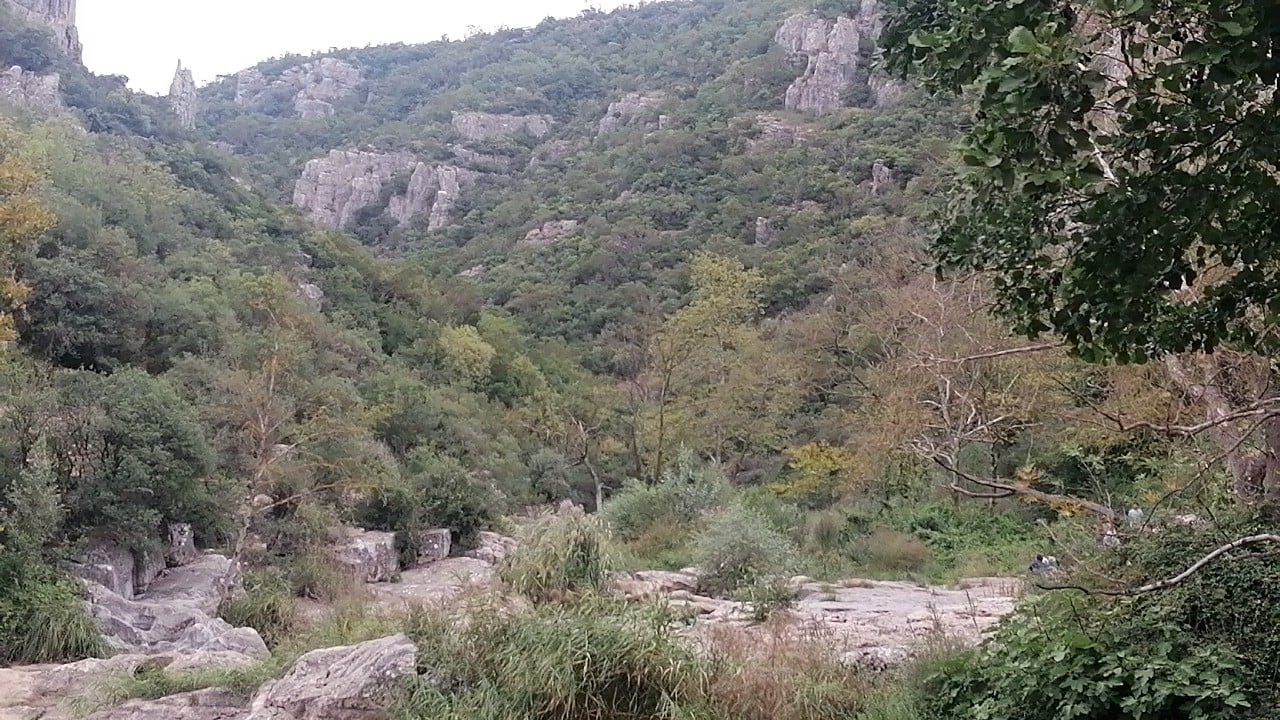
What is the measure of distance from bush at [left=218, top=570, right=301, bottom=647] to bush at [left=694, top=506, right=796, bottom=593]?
544 centimetres

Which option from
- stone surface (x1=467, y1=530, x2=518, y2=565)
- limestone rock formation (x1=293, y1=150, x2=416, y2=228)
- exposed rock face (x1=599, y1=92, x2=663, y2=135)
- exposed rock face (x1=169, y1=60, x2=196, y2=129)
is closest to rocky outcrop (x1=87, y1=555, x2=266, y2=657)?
stone surface (x1=467, y1=530, x2=518, y2=565)

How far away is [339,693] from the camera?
6.65m

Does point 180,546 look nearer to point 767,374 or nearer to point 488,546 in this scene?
point 488,546

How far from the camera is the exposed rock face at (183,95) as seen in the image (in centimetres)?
7919

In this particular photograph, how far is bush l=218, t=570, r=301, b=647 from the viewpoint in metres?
12.5

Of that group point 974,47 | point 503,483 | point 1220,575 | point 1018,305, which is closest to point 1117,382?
point 1220,575

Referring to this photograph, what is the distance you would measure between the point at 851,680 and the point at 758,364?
2019 cm

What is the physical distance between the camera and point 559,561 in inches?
299

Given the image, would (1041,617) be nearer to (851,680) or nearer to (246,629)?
(851,680)

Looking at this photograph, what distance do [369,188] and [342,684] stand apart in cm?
7831

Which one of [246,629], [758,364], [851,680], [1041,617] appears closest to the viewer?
[1041,617]

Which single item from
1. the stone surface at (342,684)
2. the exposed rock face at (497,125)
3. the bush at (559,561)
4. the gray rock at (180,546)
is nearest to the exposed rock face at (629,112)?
the exposed rock face at (497,125)

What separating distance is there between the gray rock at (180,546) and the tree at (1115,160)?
51.3 feet

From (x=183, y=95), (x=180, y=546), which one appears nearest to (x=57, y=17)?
(x=183, y=95)
